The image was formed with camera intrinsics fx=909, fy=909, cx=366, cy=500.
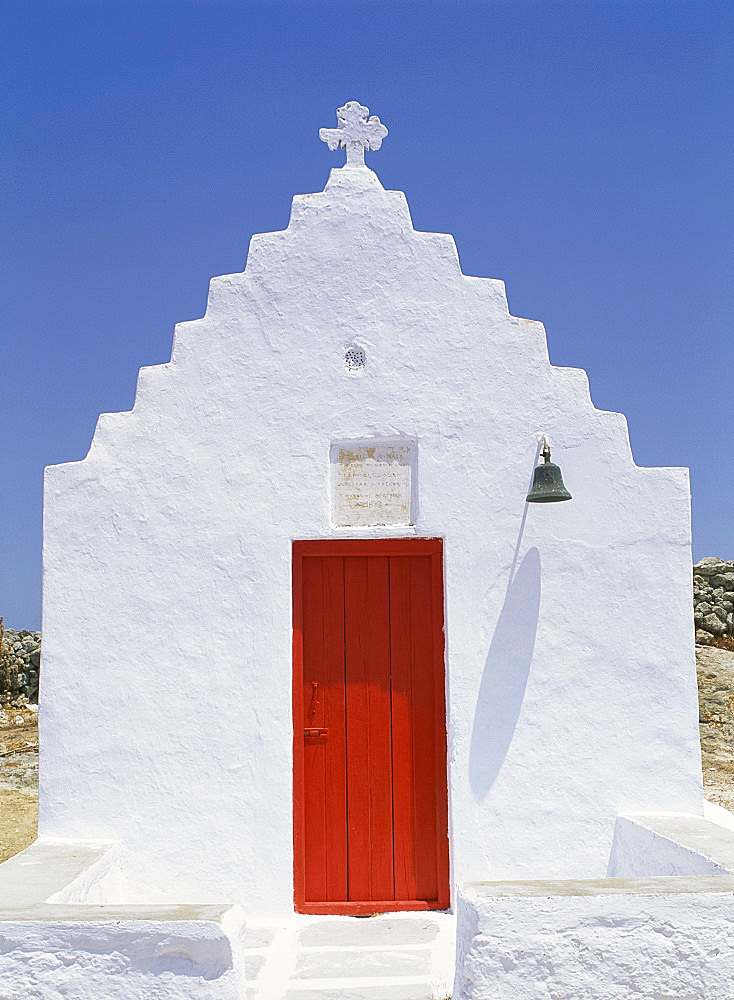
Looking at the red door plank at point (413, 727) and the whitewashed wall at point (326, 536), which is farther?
the red door plank at point (413, 727)

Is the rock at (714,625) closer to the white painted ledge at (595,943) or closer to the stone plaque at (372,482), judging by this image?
the stone plaque at (372,482)

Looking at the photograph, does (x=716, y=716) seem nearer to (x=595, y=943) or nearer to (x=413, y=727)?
(x=413, y=727)

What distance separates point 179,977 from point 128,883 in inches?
70.7

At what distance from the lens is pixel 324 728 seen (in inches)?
211

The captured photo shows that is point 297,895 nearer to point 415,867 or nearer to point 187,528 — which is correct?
point 415,867

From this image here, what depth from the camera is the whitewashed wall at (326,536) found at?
515 centimetres

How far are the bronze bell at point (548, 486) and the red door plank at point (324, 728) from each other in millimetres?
1235

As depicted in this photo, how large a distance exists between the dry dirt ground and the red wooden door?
5691mm

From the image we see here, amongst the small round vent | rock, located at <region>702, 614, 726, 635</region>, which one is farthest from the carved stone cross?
rock, located at <region>702, 614, 726, 635</region>

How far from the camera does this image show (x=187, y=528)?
5.39 metres

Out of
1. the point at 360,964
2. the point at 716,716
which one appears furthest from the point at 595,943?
the point at 716,716

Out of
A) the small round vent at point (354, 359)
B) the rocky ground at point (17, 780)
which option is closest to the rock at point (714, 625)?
the rocky ground at point (17, 780)

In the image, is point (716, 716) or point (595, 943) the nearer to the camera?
point (595, 943)

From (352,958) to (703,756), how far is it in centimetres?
959
